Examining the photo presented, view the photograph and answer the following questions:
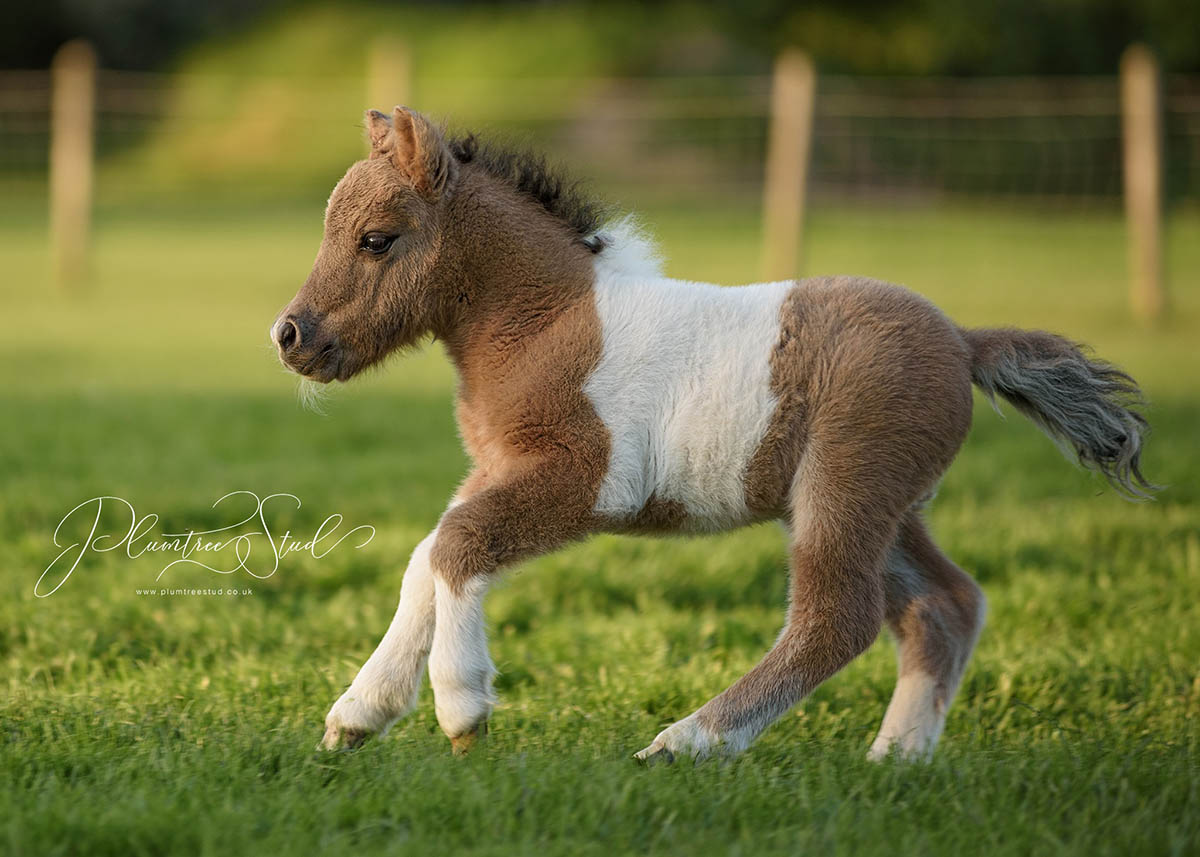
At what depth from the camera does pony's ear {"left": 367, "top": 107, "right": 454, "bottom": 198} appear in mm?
3826

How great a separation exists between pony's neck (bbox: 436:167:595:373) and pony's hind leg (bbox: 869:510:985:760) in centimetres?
134

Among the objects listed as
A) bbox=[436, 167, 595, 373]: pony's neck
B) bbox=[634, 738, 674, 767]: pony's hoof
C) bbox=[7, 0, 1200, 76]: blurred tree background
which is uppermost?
bbox=[7, 0, 1200, 76]: blurred tree background

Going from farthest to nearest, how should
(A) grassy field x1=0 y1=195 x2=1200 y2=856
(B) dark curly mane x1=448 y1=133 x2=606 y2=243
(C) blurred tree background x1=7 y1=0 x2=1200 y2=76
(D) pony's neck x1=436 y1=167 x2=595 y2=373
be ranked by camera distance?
1. (C) blurred tree background x1=7 y1=0 x2=1200 y2=76
2. (B) dark curly mane x1=448 y1=133 x2=606 y2=243
3. (D) pony's neck x1=436 y1=167 x2=595 y2=373
4. (A) grassy field x1=0 y1=195 x2=1200 y2=856

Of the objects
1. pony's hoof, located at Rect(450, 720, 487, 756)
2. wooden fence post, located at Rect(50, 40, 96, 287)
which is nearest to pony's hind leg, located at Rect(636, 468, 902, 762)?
pony's hoof, located at Rect(450, 720, 487, 756)

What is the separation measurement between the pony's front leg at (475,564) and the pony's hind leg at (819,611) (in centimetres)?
51

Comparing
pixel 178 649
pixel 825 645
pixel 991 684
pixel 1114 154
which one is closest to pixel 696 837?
pixel 825 645

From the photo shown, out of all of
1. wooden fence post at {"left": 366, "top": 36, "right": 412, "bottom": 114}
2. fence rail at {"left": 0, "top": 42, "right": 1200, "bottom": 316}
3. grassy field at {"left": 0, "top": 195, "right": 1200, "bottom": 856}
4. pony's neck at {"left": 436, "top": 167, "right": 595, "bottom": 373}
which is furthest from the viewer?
fence rail at {"left": 0, "top": 42, "right": 1200, "bottom": 316}

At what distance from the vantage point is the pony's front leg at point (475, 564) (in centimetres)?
357

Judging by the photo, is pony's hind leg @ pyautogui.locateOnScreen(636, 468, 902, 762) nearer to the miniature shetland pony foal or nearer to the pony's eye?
the miniature shetland pony foal

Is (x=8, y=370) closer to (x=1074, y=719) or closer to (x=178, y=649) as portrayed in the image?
(x=178, y=649)

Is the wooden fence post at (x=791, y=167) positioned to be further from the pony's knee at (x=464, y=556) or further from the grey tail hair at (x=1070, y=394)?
the pony's knee at (x=464, y=556)

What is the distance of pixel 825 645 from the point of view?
3695 millimetres

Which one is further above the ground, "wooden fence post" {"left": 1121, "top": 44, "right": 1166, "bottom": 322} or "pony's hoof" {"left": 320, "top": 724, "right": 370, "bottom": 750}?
"wooden fence post" {"left": 1121, "top": 44, "right": 1166, "bottom": 322}

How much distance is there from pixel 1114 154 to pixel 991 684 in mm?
19975
